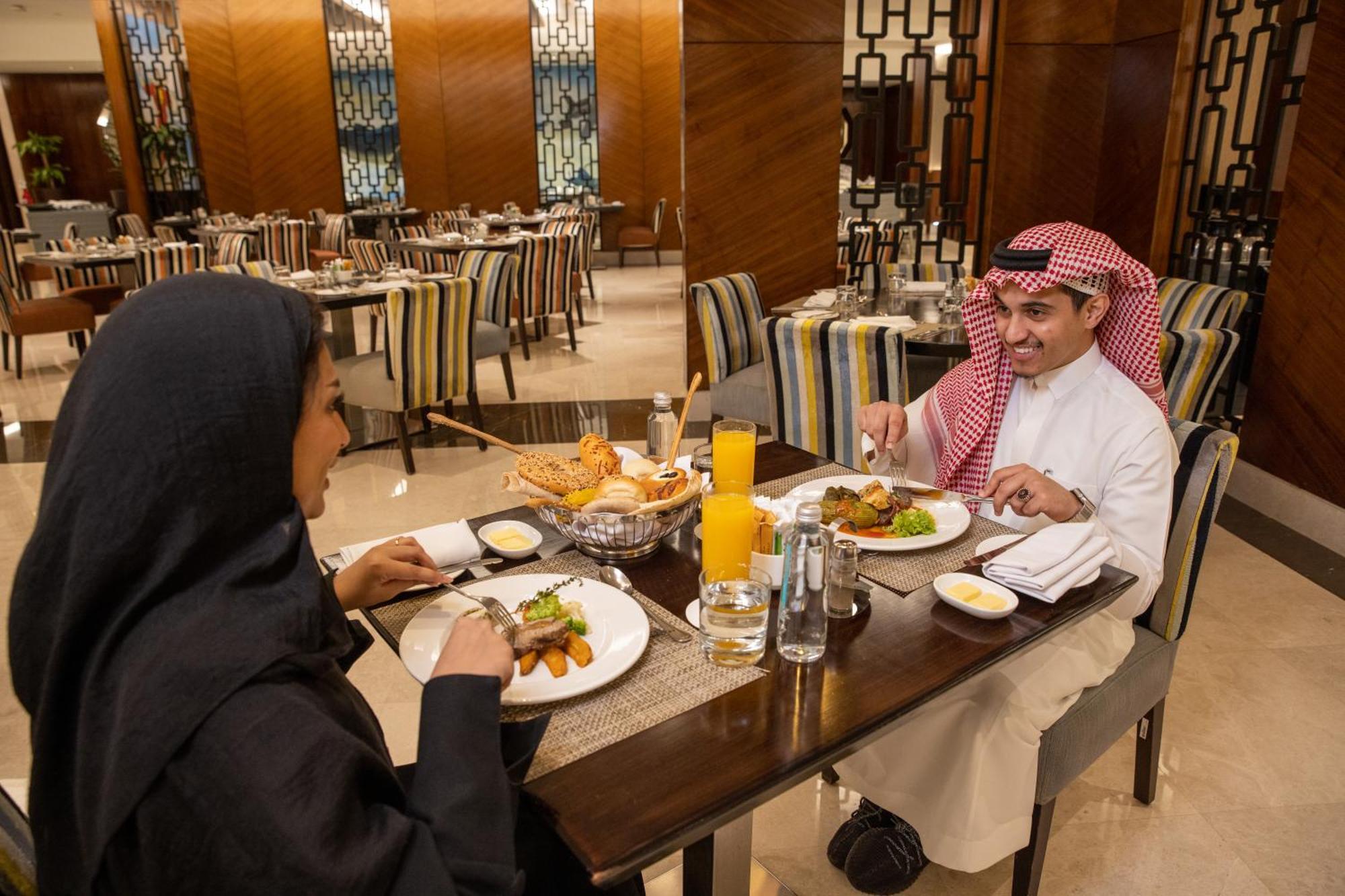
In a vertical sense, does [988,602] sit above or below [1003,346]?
below

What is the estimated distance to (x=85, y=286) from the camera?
7090 mm

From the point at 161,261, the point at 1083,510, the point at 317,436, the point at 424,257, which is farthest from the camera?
the point at 424,257

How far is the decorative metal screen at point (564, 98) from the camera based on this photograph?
37.9 ft

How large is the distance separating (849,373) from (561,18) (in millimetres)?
10462

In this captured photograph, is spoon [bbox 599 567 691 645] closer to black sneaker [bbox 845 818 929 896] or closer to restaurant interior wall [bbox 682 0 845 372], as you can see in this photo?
black sneaker [bbox 845 818 929 896]

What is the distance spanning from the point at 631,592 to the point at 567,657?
0.22m

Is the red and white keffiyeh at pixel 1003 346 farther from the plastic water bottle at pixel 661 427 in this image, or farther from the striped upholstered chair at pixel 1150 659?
the plastic water bottle at pixel 661 427

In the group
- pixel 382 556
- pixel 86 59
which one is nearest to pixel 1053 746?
pixel 382 556

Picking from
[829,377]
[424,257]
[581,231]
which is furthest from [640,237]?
[829,377]

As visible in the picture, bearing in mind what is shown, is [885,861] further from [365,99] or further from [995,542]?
[365,99]

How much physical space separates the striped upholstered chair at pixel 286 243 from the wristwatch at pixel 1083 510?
7.92 meters

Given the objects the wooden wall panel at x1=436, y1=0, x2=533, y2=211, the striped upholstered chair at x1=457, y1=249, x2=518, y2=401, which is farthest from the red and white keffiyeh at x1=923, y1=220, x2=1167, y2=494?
the wooden wall panel at x1=436, y1=0, x2=533, y2=211

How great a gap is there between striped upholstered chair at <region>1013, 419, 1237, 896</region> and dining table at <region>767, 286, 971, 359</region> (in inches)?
55.6

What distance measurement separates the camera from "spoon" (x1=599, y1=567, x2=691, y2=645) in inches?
49.0
